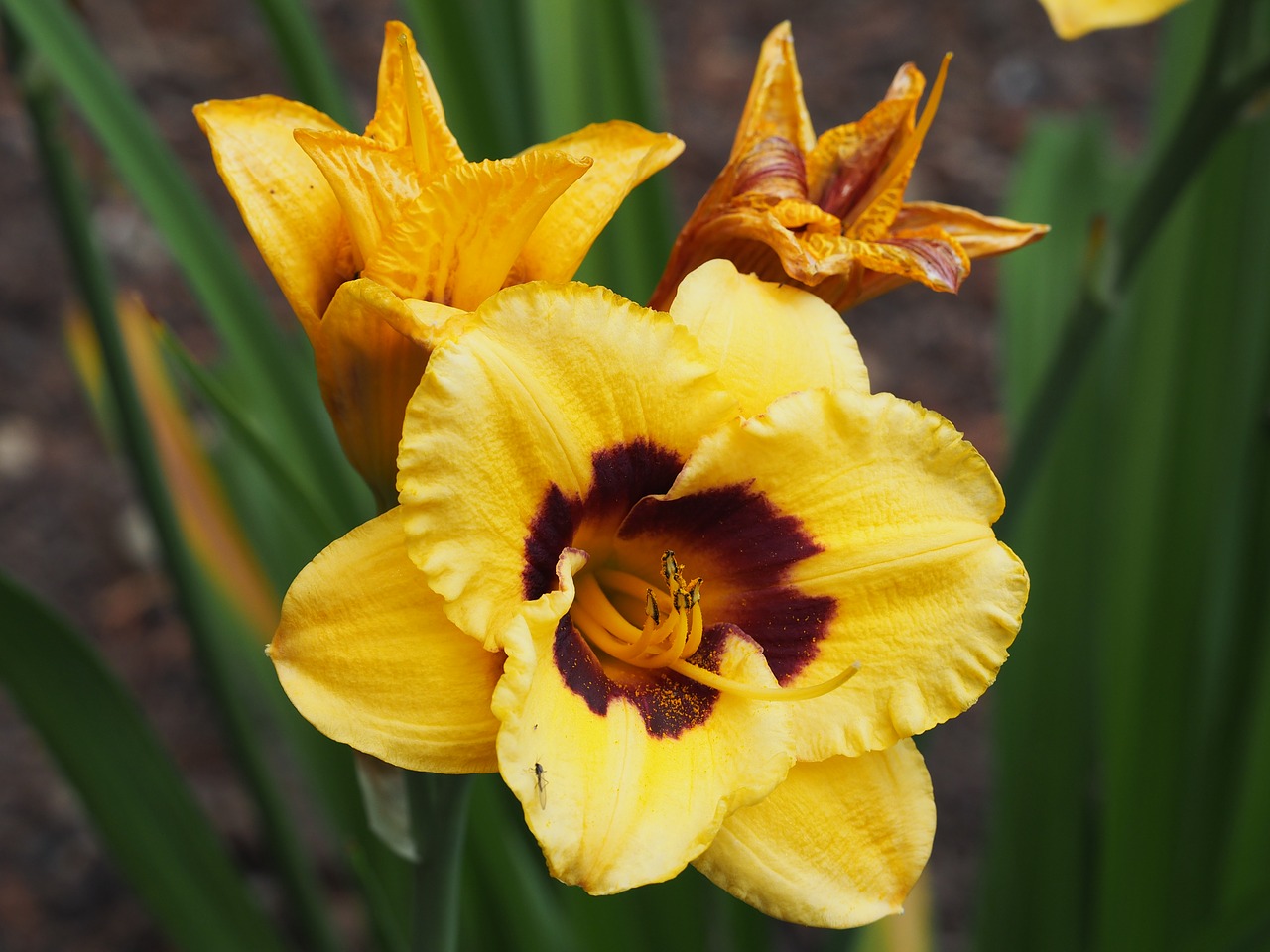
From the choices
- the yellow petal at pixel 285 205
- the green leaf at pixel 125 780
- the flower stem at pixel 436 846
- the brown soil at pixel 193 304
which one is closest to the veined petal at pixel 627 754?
the flower stem at pixel 436 846

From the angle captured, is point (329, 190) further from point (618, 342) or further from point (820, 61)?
point (820, 61)

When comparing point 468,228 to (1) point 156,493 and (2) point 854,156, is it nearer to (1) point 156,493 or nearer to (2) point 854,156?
(2) point 854,156

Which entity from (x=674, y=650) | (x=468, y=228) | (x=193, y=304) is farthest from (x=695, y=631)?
(x=193, y=304)

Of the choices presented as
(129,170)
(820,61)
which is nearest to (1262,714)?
(129,170)

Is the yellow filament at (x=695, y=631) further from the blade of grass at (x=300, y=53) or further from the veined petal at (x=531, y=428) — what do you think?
the blade of grass at (x=300, y=53)

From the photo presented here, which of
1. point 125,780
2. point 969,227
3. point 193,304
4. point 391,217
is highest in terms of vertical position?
point 391,217

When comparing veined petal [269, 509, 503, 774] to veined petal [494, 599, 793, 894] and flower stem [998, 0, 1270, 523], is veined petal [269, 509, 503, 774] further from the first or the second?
flower stem [998, 0, 1270, 523]
